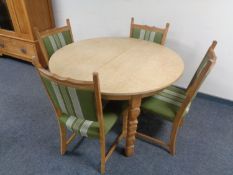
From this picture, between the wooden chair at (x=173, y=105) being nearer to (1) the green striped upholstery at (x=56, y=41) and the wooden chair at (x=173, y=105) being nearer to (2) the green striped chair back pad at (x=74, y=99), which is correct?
(2) the green striped chair back pad at (x=74, y=99)

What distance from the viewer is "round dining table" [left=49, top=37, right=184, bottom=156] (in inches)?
49.3

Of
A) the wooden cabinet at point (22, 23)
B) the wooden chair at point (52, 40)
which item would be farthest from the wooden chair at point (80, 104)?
A: the wooden cabinet at point (22, 23)

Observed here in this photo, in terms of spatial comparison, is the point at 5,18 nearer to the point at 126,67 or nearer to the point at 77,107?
the point at 126,67

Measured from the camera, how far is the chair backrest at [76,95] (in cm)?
102

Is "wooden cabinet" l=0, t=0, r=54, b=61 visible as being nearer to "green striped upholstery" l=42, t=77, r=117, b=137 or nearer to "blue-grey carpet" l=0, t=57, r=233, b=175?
"blue-grey carpet" l=0, t=57, r=233, b=175

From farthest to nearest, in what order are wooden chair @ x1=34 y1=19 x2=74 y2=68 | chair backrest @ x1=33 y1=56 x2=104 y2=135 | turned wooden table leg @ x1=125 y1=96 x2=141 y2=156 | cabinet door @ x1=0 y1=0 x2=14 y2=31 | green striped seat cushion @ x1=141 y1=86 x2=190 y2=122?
cabinet door @ x1=0 y1=0 x2=14 y2=31
wooden chair @ x1=34 y1=19 x2=74 y2=68
green striped seat cushion @ x1=141 y1=86 x2=190 y2=122
turned wooden table leg @ x1=125 y1=96 x2=141 y2=156
chair backrest @ x1=33 y1=56 x2=104 y2=135

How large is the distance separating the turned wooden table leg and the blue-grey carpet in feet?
0.38

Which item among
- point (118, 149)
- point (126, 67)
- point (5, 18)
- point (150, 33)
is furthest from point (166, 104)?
point (5, 18)

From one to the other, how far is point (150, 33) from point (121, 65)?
0.74m

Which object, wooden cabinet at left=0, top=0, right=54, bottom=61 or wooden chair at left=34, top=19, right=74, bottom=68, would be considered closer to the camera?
wooden chair at left=34, top=19, right=74, bottom=68

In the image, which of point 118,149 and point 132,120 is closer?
point 132,120

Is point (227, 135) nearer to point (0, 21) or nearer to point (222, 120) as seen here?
point (222, 120)

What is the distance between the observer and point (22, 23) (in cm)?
267

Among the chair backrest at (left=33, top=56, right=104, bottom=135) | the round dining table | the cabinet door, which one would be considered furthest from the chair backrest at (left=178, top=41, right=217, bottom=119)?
the cabinet door
